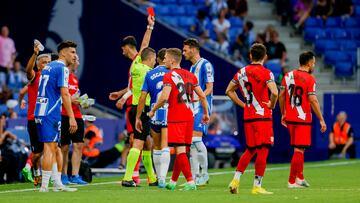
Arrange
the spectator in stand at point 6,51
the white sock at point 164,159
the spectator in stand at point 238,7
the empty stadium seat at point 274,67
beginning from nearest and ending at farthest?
the white sock at point 164,159
the spectator in stand at point 6,51
the empty stadium seat at point 274,67
the spectator in stand at point 238,7

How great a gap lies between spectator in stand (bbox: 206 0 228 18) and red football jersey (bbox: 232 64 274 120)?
18201 millimetres

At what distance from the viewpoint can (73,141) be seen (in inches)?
866

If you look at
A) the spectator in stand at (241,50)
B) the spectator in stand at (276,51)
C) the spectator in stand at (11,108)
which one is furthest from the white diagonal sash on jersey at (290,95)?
the spectator in stand at (276,51)

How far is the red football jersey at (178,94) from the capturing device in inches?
746

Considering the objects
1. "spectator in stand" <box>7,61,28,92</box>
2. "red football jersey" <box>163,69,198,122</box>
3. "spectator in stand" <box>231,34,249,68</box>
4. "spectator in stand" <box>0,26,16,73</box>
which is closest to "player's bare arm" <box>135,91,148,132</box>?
"red football jersey" <box>163,69,198,122</box>

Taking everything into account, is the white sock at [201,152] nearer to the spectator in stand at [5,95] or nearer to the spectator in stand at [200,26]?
the spectator in stand at [5,95]

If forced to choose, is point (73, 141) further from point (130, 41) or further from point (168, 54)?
point (168, 54)

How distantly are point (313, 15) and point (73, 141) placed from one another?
1831 cm

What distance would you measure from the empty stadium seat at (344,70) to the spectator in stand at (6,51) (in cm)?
1045

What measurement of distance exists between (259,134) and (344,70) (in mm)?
19281

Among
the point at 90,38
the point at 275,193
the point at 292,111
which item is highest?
the point at 90,38

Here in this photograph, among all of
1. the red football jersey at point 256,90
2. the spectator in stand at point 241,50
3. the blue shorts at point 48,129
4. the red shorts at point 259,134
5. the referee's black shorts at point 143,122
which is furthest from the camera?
the spectator in stand at point 241,50

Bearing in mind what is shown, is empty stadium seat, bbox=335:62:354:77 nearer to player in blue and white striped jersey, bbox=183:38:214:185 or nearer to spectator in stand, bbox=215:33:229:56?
spectator in stand, bbox=215:33:229:56

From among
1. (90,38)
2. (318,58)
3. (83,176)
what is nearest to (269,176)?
(83,176)
